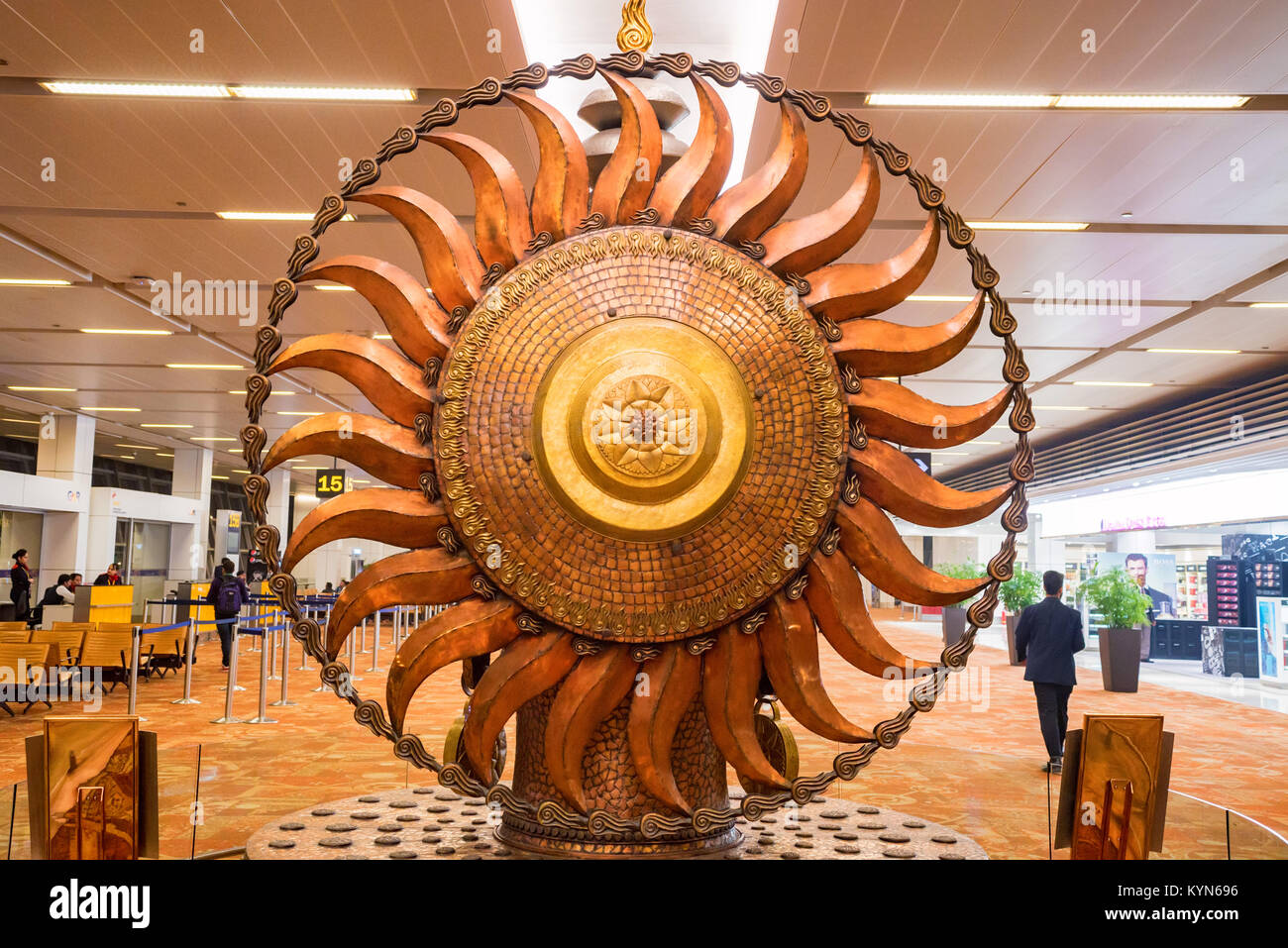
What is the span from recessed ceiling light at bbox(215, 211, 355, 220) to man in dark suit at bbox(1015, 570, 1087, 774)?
7.33 metres

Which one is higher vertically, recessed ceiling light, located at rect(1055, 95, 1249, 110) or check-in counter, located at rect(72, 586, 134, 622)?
recessed ceiling light, located at rect(1055, 95, 1249, 110)

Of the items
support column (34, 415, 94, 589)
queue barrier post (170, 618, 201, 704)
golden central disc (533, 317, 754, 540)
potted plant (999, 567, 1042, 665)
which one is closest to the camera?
golden central disc (533, 317, 754, 540)

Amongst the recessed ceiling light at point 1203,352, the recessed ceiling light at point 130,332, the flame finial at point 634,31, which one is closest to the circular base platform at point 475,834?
the flame finial at point 634,31

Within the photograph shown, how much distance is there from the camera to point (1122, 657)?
15125mm

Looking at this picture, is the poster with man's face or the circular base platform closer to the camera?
the circular base platform

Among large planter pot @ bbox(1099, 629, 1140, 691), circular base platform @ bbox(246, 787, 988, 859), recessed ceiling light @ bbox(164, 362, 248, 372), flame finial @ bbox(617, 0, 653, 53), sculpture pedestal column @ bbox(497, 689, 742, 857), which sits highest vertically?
recessed ceiling light @ bbox(164, 362, 248, 372)

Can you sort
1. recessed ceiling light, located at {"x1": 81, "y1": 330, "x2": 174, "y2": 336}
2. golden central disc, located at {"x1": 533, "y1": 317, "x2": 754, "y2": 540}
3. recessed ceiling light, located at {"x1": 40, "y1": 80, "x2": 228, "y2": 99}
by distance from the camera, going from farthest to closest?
→ recessed ceiling light, located at {"x1": 81, "y1": 330, "x2": 174, "y2": 336}, recessed ceiling light, located at {"x1": 40, "y1": 80, "x2": 228, "y2": 99}, golden central disc, located at {"x1": 533, "y1": 317, "x2": 754, "y2": 540}

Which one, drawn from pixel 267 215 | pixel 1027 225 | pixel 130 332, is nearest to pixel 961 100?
pixel 1027 225

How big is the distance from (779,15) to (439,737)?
4.82 metres

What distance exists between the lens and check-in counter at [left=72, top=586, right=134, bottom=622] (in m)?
16.0

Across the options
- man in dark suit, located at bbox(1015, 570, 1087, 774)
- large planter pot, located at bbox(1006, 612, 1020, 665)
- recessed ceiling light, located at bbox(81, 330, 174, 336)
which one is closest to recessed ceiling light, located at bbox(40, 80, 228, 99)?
recessed ceiling light, located at bbox(81, 330, 174, 336)

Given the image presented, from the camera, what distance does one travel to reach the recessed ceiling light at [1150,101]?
20.8 feet

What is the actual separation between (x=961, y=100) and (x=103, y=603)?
1565 cm

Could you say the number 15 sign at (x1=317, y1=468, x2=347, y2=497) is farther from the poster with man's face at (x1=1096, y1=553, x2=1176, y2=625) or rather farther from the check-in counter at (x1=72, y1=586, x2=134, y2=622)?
the poster with man's face at (x1=1096, y1=553, x2=1176, y2=625)
